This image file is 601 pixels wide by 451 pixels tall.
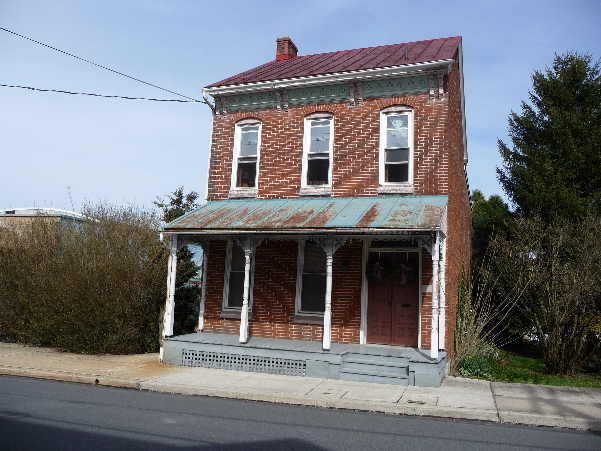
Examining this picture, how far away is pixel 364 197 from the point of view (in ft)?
44.2

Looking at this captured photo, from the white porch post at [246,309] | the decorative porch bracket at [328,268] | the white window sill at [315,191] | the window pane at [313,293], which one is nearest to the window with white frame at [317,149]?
the white window sill at [315,191]

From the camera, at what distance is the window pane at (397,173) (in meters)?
13.4

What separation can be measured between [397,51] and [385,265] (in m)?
6.88

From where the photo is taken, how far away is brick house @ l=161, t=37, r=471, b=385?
1180 centimetres

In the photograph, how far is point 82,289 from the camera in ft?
45.7

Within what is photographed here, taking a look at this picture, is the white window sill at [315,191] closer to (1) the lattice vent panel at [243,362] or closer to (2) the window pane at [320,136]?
(2) the window pane at [320,136]

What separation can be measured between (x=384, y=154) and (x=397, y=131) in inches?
26.6

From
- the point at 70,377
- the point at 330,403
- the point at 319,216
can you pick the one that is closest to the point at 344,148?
the point at 319,216

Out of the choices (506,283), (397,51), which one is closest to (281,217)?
(397,51)

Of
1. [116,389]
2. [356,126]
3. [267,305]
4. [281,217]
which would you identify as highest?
[356,126]

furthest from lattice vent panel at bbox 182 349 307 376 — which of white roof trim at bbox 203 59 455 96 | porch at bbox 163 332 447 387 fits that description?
white roof trim at bbox 203 59 455 96

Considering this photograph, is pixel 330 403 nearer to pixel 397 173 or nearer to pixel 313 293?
pixel 313 293

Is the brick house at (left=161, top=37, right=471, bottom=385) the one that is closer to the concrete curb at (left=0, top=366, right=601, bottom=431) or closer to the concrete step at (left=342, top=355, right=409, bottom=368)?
the concrete step at (left=342, top=355, right=409, bottom=368)

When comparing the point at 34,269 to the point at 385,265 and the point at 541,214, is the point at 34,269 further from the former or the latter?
the point at 541,214
